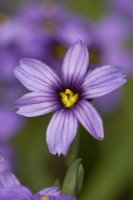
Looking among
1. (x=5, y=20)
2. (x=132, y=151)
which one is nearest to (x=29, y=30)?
(x=5, y=20)

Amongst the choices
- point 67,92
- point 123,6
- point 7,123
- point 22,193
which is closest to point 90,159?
point 7,123

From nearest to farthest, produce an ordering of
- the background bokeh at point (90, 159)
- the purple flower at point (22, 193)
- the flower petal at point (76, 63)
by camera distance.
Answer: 1. the purple flower at point (22, 193)
2. the flower petal at point (76, 63)
3. the background bokeh at point (90, 159)

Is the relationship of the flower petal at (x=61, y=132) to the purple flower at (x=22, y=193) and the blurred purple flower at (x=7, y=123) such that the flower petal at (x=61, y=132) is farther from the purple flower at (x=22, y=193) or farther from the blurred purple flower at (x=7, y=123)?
the blurred purple flower at (x=7, y=123)

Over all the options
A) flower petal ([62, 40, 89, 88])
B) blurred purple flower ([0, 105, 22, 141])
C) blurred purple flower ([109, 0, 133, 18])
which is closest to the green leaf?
flower petal ([62, 40, 89, 88])

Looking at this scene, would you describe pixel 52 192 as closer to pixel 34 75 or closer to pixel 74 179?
pixel 74 179

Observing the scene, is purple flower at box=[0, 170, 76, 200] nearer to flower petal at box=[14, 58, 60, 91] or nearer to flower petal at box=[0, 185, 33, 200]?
flower petal at box=[0, 185, 33, 200]

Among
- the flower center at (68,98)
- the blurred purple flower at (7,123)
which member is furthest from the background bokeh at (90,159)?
the flower center at (68,98)
